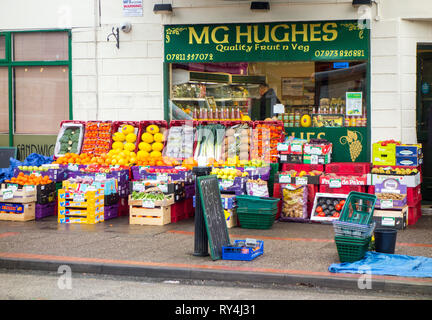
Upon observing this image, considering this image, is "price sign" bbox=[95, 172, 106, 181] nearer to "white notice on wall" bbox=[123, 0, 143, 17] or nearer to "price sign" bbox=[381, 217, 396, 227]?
"white notice on wall" bbox=[123, 0, 143, 17]

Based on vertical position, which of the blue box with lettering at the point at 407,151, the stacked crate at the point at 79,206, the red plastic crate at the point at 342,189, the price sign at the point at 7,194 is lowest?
the stacked crate at the point at 79,206

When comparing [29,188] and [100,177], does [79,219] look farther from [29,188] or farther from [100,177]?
[29,188]

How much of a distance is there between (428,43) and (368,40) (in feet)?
4.24

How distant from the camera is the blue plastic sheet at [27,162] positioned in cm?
1500

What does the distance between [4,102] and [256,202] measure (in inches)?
314

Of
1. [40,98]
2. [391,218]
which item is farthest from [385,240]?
[40,98]

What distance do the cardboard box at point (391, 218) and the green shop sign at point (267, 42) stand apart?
162 inches

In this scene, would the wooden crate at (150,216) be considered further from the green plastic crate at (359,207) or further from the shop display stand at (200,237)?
the green plastic crate at (359,207)

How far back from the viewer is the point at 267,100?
15.3 metres

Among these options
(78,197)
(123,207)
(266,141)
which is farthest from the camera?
(266,141)

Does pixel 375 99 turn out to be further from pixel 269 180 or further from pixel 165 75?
pixel 165 75

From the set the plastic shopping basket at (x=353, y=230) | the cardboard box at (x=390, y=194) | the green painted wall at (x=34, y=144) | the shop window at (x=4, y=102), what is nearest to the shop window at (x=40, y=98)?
the green painted wall at (x=34, y=144)

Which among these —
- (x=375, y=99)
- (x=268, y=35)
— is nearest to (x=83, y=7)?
(x=268, y=35)

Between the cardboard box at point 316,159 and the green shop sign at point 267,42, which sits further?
the green shop sign at point 267,42
